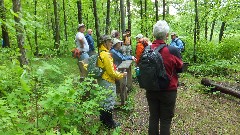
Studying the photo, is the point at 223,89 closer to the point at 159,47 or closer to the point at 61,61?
the point at 159,47

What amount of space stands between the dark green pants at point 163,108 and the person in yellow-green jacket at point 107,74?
1.02 metres

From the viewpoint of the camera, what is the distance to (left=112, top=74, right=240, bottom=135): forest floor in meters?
6.29

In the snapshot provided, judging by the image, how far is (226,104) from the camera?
877cm

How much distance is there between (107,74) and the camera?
600 centimetres

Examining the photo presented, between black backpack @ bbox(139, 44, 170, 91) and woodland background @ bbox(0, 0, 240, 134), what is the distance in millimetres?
976

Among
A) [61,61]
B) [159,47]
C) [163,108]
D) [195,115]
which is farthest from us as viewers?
[61,61]

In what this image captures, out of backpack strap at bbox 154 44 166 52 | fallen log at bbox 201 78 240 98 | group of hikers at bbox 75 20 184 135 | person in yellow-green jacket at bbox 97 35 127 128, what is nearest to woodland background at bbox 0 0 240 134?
person in yellow-green jacket at bbox 97 35 127 128

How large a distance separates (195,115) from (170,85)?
2.98 m

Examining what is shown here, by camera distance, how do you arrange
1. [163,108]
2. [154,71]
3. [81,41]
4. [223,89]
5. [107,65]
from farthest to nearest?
[81,41] < [223,89] < [107,65] < [163,108] < [154,71]

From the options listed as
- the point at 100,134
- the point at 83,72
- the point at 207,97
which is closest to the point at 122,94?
the point at 83,72

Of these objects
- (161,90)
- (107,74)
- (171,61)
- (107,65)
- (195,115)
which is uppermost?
(171,61)

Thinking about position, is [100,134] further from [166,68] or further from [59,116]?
[166,68]

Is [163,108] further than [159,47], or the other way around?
[163,108]

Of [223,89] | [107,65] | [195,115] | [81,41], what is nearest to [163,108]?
[107,65]
